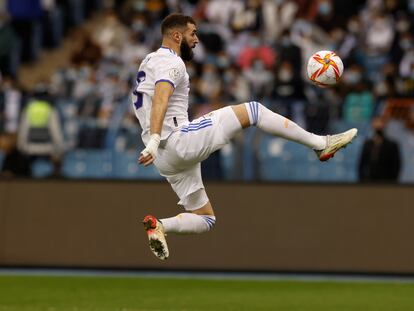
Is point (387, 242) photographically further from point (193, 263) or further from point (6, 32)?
point (6, 32)

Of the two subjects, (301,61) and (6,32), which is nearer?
(301,61)

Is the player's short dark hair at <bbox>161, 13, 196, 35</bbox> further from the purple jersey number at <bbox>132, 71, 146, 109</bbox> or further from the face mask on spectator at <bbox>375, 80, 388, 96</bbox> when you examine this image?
the face mask on spectator at <bbox>375, 80, 388, 96</bbox>

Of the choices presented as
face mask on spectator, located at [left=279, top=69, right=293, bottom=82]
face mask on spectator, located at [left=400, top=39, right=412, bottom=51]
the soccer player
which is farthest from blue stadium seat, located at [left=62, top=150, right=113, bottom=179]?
face mask on spectator, located at [left=400, top=39, right=412, bottom=51]

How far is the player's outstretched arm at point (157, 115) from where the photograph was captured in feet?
33.5

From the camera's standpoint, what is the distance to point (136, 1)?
2477 centimetres

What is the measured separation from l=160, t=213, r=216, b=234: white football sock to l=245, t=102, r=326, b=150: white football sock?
119 centimetres

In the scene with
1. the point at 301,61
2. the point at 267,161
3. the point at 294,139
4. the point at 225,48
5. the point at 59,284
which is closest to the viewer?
the point at 294,139

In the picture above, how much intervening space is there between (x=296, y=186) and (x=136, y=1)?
9.07m

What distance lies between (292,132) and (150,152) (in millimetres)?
1384

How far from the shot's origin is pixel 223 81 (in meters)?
20.4

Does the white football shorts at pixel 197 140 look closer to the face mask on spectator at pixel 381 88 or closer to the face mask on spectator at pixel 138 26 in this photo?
the face mask on spectator at pixel 381 88

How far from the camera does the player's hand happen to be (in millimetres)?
10109

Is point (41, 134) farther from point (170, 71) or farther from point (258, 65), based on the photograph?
point (170, 71)

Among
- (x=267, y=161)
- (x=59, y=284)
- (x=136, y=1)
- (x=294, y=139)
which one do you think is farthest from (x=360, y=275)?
(x=136, y=1)
